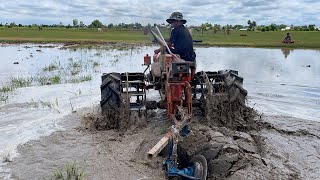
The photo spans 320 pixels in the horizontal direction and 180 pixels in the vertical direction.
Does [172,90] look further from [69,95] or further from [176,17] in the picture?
[69,95]

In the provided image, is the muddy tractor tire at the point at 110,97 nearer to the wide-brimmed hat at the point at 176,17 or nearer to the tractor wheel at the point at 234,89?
the wide-brimmed hat at the point at 176,17

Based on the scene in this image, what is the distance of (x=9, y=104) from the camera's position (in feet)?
36.1

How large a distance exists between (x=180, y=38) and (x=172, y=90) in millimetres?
2130

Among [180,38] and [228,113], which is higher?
[180,38]

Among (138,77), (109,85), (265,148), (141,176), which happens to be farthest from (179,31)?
(141,176)

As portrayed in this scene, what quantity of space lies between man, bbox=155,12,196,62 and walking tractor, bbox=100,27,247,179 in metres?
0.40

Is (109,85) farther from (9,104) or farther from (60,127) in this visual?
(9,104)

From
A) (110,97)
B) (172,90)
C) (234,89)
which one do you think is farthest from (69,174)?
(234,89)

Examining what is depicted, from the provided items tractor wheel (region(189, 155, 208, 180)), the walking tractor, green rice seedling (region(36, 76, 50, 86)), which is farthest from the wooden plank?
green rice seedling (region(36, 76, 50, 86))

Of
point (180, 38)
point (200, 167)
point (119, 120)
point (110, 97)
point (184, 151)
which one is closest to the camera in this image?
point (200, 167)

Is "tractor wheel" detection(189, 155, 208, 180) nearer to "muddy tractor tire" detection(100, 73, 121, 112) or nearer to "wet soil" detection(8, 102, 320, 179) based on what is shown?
"wet soil" detection(8, 102, 320, 179)

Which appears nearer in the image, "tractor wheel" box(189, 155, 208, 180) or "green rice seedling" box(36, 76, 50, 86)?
"tractor wheel" box(189, 155, 208, 180)

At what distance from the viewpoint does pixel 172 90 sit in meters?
7.46

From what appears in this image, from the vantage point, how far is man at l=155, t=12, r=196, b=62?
9.14 meters
